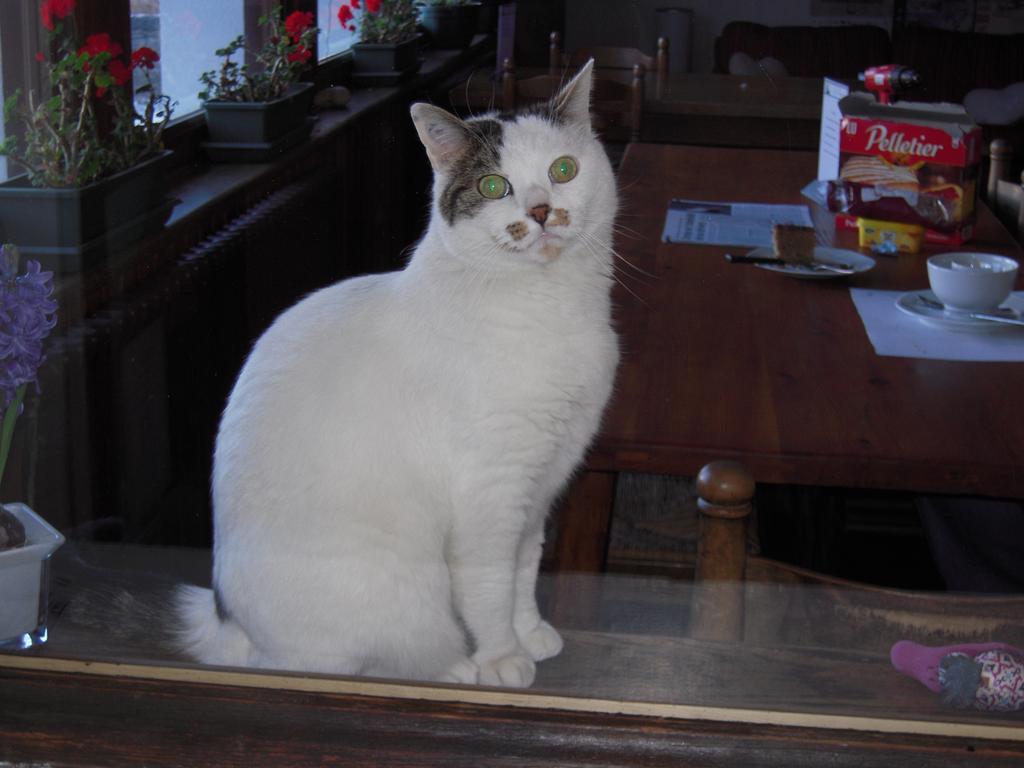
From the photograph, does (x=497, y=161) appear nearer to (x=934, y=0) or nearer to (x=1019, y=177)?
(x=934, y=0)

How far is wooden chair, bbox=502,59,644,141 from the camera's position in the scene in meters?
0.83

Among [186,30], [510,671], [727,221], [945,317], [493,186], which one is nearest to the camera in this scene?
[186,30]

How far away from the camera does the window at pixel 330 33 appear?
2.68ft

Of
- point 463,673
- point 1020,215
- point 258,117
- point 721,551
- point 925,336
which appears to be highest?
point 258,117

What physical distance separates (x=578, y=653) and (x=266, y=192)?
0.45 metres

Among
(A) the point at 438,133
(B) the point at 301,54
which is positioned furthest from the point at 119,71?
(A) the point at 438,133

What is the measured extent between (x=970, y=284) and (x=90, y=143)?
901mm

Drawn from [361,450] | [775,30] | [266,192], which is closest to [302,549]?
[361,450]

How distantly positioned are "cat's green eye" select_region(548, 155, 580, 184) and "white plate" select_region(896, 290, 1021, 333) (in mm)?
414

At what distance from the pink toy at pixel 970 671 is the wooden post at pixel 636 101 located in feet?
1.59

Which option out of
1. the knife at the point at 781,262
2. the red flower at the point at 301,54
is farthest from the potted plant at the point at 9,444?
the knife at the point at 781,262

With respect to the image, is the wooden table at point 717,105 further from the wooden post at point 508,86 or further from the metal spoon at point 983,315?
the metal spoon at point 983,315

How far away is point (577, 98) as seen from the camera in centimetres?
86

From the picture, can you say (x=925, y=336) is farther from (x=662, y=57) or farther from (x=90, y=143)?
(x=90, y=143)
